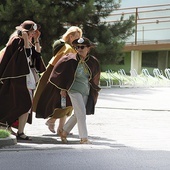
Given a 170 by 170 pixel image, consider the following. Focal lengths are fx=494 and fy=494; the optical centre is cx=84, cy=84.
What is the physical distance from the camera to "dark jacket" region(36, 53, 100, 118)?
701 centimetres

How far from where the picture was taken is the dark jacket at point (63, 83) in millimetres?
7012

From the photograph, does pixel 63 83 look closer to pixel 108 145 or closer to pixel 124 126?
pixel 108 145

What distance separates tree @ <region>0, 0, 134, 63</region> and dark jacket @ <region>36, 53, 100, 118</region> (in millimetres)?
10000

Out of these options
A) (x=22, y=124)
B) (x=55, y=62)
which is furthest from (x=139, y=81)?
(x=22, y=124)

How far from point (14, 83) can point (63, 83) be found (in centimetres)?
70

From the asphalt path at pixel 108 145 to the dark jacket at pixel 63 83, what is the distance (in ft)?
1.64

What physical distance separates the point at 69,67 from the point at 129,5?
2284cm

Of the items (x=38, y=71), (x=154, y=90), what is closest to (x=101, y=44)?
(x=154, y=90)

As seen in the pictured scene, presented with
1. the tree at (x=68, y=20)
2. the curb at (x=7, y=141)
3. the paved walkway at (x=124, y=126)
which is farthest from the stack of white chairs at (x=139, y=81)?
the curb at (x=7, y=141)

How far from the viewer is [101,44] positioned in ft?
61.2

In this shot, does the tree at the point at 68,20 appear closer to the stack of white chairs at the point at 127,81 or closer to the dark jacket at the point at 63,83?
the stack of white chairs at the point at 127,81

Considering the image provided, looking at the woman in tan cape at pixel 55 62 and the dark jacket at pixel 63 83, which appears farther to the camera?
the woman in tan cape at pixel 55 62

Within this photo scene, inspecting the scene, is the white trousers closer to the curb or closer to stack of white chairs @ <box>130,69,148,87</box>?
the curb

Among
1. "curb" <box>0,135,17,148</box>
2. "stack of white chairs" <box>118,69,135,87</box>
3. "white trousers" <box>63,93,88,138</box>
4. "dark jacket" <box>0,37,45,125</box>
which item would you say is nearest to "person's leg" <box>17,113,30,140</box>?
"dark jacket" <box>0,37,45,125</box>
